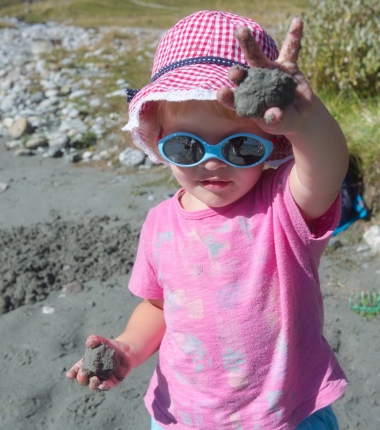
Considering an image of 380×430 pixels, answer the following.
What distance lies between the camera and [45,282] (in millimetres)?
3527

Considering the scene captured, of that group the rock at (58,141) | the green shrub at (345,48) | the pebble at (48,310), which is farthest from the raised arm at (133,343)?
the rock at (58,141)

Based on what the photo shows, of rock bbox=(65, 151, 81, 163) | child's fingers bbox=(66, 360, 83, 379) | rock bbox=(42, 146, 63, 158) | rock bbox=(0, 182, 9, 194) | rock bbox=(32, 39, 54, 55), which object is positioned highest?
child's fingers bbox=(66, 360, 83, 379)

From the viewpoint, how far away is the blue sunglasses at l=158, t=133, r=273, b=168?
1.40 metres

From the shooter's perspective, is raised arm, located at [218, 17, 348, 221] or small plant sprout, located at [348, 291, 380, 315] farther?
small plant sprout, located at [348, 291, 380, 315]

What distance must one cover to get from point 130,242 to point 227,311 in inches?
95.7

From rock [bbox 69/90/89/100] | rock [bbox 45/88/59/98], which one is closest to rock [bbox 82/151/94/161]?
rock [bbox 69/90/89/100]

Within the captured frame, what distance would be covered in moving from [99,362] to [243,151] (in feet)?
2.52

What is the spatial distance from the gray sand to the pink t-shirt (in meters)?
0.93

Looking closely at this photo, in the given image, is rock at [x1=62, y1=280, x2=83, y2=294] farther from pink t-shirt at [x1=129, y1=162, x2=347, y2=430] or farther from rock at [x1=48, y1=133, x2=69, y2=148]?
rock at [x1=48, y1=133, x2=69, y2=148]

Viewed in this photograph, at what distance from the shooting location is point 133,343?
1814 mm

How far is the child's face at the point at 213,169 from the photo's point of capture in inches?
55.5

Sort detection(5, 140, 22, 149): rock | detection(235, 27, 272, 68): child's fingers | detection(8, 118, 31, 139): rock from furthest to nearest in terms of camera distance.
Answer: detection(8, 118, 31, 139): rock < detection(5, 140, 22, 149): rock < detection(235, 27, 272, 68): child's fingers

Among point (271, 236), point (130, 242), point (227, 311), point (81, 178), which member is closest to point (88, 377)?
point (227, 311)

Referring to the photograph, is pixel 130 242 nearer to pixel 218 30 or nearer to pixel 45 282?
pixel 45 282
